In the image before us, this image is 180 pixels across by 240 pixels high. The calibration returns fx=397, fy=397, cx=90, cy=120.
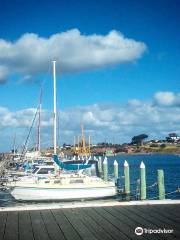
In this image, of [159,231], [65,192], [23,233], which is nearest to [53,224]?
[23,233]

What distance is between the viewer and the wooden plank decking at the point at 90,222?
965 centimetres

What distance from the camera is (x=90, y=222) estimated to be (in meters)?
11.1

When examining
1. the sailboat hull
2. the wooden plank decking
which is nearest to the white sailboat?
the sailboat hull

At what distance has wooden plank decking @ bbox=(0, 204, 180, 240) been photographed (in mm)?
9648

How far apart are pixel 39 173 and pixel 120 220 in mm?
21659

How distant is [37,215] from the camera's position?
12.1 meters

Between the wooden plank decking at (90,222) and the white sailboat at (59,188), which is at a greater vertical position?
the wooden plank decking at (90,222)

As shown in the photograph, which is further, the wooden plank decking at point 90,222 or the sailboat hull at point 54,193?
the sailboat hull at point 54,193

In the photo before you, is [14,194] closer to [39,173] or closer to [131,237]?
[39,173]

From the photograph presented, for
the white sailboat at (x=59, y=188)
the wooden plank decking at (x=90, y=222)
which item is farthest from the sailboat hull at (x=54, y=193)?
the wooden plank decking at (x=90, y=222)

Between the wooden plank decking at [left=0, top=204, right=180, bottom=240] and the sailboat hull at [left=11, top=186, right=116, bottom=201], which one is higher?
the wooden plank decking at [left=0, top=204, right=180, bottom=240]

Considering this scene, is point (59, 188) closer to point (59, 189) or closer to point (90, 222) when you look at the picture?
point (59, 189)

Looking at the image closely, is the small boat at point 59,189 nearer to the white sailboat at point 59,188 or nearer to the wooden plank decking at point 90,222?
the white sailboat at point 59,188

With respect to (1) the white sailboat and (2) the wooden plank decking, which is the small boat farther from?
(2) the wooden plank decking
